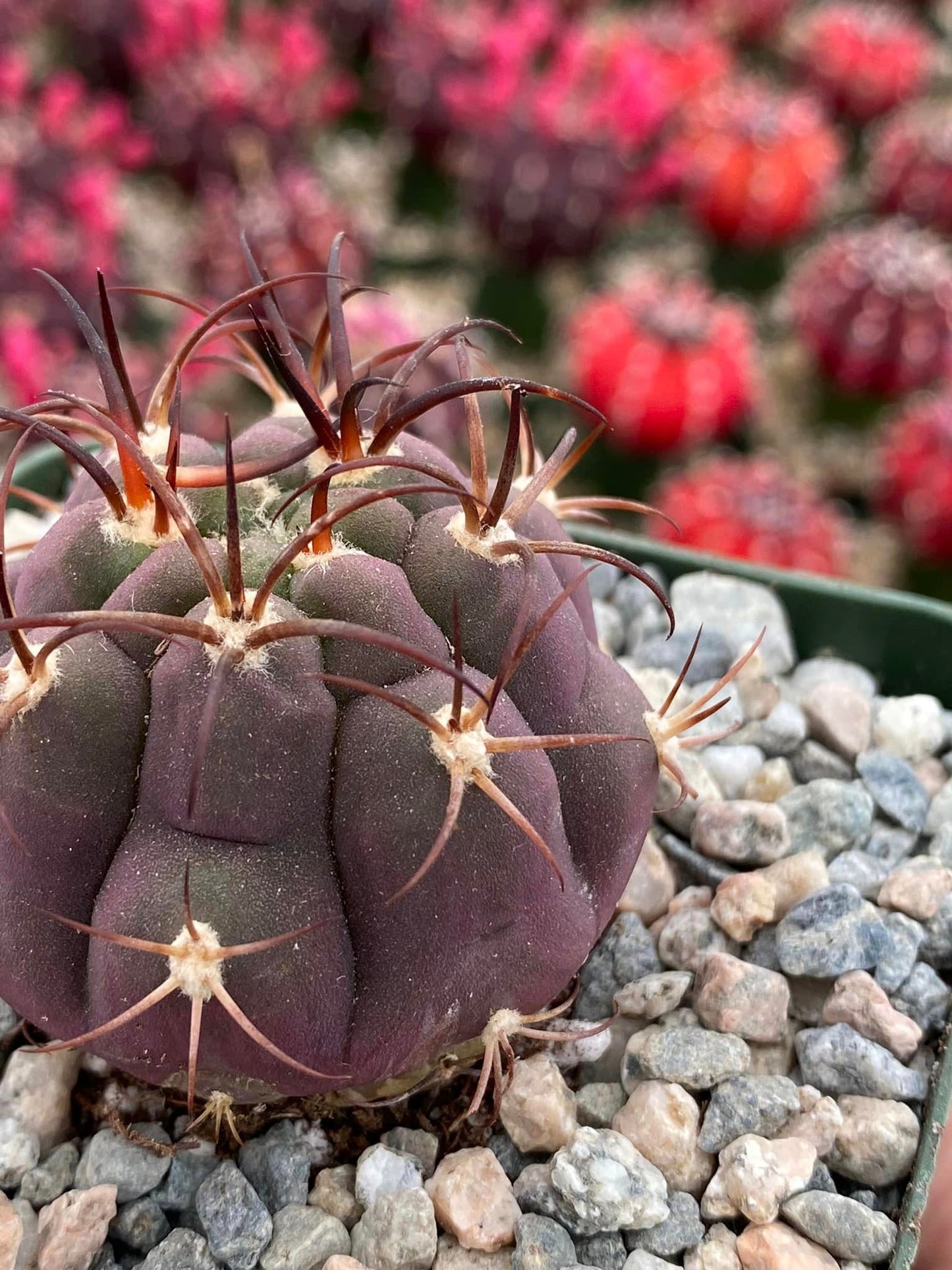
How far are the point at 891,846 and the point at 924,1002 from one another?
0.11m

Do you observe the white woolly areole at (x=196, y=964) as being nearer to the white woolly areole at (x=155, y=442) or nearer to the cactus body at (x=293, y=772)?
the cactus body at (x=293, y=772)

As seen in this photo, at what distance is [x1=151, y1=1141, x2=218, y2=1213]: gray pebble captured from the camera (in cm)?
56

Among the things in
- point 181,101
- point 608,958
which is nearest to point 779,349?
point 181,101

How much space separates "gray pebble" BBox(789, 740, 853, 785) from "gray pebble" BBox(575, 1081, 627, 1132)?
251mm

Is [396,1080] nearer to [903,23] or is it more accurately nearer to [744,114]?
[744,114]

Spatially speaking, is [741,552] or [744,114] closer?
[741,552]

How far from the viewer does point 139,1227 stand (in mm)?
546

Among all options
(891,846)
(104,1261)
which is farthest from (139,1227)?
(891,846)

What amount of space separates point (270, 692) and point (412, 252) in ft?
5.96

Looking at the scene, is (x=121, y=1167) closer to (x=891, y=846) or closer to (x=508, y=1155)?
(x=508, y=1155)

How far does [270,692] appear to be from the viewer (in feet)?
1.47

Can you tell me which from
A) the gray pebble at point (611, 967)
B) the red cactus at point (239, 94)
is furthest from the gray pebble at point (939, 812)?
the red cactus at point (239, 94)

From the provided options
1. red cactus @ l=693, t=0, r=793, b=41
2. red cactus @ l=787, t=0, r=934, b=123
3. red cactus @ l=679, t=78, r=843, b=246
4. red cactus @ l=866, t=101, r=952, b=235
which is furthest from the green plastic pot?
red cactus @ l=693, t=0, r=793, b=41

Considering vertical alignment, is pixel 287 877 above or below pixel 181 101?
above
